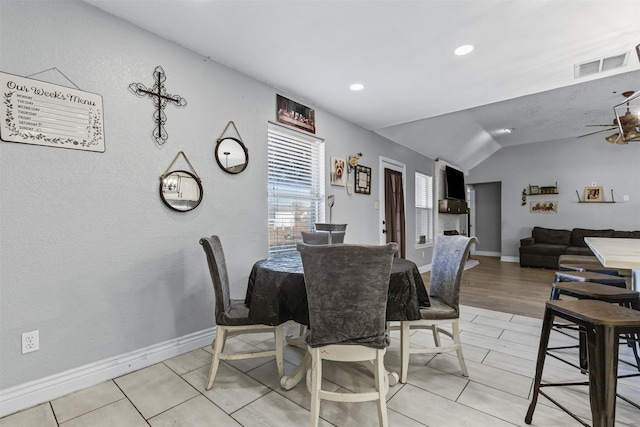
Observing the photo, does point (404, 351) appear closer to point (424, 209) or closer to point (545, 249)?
point (424, 209)

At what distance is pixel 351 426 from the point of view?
148cm

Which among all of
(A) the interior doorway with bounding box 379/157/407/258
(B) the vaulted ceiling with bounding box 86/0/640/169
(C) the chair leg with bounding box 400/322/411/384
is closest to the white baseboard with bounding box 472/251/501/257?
(A) the interior doorway with bounding box 379/157/407/258

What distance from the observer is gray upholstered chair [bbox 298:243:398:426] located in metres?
1.35

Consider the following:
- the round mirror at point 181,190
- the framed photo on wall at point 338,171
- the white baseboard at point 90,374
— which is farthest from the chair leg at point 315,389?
the framed photo on wall at point 338,171

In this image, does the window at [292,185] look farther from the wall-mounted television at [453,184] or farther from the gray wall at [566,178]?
the gray wall at [566,178]

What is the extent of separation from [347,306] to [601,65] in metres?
3.40

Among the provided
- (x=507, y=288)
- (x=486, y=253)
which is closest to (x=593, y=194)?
(x=486, y=253)

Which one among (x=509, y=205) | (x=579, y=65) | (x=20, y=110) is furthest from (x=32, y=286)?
(x=509, y=205)

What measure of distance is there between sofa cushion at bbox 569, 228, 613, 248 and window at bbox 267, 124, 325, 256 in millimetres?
6185

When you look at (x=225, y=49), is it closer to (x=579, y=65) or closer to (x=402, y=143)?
(x=579, y=65)

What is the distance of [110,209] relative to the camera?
77.5 inches

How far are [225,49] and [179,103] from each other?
0.60 meters

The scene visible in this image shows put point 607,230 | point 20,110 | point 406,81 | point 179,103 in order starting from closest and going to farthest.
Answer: point 20,110, point 179,103, point 406,81, point 607,230

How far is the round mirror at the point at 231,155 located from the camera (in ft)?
8.48
